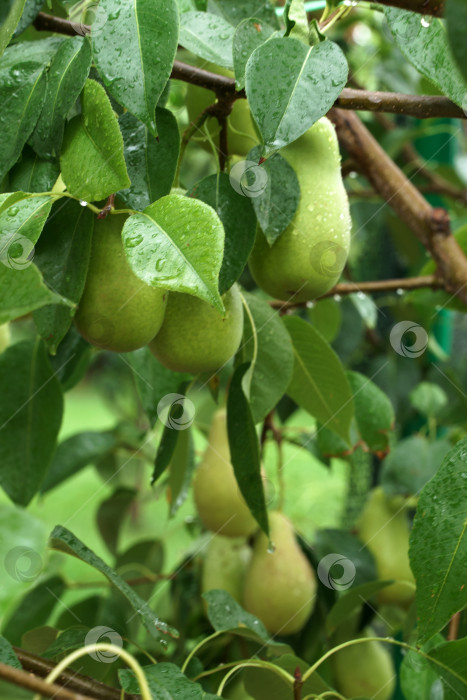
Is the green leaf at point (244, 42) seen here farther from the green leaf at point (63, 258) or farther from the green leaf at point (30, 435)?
the green leaf at point (30, 435)

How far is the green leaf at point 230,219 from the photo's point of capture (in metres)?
0.35

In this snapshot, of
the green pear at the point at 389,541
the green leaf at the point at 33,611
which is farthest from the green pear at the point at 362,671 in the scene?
the green leaf at the point at 33,611

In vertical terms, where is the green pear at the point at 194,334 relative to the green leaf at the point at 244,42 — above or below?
below

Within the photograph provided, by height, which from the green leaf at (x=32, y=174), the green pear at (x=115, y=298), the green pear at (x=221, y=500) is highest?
the green leaf at (x=32, y=174)

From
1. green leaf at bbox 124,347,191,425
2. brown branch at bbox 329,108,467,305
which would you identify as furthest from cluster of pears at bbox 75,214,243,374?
brown branch at bbox 329,108,467,305

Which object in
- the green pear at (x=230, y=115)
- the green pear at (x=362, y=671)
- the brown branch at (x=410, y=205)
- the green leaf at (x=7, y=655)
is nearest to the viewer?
the green leaf at (x=7, y=655)

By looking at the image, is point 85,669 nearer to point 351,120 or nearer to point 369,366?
point 351,120

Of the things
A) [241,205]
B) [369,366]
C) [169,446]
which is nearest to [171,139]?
[241,205]

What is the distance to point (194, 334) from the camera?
37 cm

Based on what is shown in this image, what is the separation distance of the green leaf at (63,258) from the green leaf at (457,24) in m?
0.18

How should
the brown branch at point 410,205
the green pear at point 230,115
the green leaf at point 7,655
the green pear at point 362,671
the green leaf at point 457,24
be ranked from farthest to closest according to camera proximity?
the green pear at point 362,671 < the brown branch at point 410,205 < the green pear at point 230,115 < the green leaf at point 7,655 < the green leaf at point 457,24

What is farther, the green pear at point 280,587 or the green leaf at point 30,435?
the green pear at point 280,587

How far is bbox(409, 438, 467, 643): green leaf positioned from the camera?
312 millimetres

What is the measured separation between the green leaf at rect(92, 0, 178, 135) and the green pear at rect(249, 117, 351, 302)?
0.10 meters
